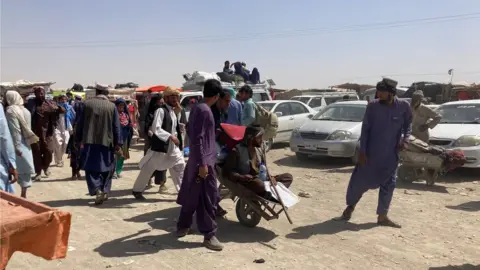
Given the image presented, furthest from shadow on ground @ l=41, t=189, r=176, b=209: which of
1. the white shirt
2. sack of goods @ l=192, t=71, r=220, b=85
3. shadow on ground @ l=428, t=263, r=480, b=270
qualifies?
sack of goods @ l=192, t=71, r=220, b=85

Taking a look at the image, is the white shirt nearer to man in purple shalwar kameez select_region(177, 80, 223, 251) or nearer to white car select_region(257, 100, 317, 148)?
man in purple shalwar kameez select_region(177, 80, 223, 251)

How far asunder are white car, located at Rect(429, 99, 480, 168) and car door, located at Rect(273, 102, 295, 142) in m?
4.56

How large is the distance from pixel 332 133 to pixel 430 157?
118 inches

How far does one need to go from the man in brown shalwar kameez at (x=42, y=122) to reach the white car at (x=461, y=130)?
767cm

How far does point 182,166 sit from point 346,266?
10.8ft

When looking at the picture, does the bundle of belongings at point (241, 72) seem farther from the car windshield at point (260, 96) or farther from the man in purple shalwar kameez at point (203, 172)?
the man in purple shalwar kameez at point (203, 172)

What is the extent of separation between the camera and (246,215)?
19.3 feet

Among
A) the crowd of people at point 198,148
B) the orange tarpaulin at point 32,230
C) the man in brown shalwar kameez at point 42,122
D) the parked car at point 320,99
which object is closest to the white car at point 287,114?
the parked car at point 320,99

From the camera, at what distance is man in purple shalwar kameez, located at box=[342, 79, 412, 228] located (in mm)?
5926

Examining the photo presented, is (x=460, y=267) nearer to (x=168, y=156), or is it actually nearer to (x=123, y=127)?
(x=168, y=156)

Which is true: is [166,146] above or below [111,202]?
above

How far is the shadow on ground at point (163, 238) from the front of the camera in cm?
500

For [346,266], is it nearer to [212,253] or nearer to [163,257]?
[212,253]

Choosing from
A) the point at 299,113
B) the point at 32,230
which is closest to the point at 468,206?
the point at 32,230
